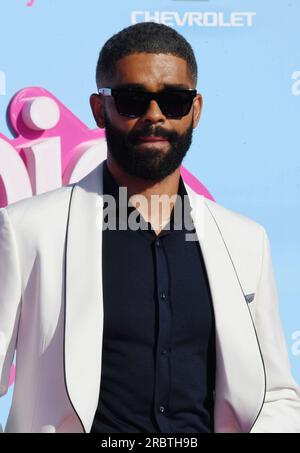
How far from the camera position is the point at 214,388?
2186 mm

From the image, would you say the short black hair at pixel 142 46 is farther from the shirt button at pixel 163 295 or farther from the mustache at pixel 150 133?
the shirt button at pixel 163 295

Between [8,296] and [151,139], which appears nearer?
[8,296]

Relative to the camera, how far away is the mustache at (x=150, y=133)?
7.09 feet

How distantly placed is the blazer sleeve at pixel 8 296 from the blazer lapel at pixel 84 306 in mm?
115

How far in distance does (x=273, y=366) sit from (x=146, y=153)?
0.62 m

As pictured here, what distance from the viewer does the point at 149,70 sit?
219cm

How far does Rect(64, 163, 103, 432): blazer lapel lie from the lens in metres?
1.99

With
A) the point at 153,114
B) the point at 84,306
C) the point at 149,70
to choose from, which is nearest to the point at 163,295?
the point at 84,306

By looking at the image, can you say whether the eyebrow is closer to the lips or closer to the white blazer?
the lips

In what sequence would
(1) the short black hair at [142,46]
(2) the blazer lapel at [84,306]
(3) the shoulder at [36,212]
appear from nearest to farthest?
1. (2) the blazer lapel at [84,306]
2. (3) the shoulder at [36,212]
3. (1) the short black hair at [142,46]

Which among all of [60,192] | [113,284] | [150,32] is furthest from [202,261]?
[150,32]

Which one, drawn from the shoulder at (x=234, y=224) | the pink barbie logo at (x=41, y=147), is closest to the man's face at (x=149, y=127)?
the shoulder at (x=234, y=224)

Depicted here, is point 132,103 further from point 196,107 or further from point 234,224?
point 234,224
